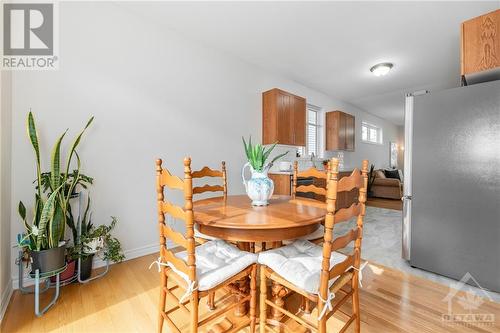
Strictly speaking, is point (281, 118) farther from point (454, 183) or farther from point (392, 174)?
point (392, 174)

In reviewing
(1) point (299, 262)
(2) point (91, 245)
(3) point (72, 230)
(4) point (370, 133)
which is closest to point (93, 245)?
(2) point (91, 245)

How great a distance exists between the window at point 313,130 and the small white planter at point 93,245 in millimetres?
4130

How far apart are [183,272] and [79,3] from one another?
2.68 meters

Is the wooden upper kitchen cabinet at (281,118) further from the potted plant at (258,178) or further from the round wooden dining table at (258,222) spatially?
the round wooden dining table at (258,222)

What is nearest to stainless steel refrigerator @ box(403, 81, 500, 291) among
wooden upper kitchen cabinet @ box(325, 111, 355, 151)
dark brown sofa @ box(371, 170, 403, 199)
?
wooden upper kitchen cabinet @ box(325, 111, 355, 151)

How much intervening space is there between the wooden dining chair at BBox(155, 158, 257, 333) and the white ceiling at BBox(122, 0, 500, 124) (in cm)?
213

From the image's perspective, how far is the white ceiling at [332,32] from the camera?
2332 mm

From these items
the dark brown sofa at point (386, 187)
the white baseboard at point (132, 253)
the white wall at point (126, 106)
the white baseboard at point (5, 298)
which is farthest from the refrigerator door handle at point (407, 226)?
the dark brown sofa at point (386, 187)

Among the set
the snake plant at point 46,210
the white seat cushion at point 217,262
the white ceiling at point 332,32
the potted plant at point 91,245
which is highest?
the white ceiling at point 332,32

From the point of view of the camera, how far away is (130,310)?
1.58 metres

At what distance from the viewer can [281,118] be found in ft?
12.3

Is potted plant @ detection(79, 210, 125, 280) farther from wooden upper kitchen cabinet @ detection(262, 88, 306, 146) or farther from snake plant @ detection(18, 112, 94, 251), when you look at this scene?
wooden upper kitchen cabinet @ detection(262, 88, 306, 146)

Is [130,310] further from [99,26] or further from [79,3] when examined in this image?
[79,3]

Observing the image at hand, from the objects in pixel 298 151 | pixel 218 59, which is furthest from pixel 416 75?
pixel 218 59
